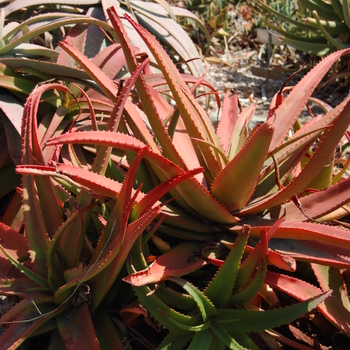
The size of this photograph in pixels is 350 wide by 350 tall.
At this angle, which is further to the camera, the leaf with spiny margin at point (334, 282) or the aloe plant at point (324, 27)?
the aloe plant at point (324, 27)

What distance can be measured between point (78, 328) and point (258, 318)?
1.20 feet

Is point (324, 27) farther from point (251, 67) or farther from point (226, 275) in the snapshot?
point (226, 275)

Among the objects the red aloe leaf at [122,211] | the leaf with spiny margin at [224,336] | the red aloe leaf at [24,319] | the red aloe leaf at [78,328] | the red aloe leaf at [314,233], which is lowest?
the leaf with spiny margin at [224,336]

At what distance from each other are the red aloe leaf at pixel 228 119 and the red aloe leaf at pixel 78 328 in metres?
0.57

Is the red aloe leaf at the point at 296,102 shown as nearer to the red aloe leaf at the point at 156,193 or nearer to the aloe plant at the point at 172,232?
the aloe plant at the point at 172,232

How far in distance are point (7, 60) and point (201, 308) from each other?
1.04 meters

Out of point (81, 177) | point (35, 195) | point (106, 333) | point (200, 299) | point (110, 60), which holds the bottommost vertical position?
point (106, 333)

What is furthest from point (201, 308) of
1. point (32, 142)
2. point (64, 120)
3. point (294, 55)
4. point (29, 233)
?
point (294, 55)

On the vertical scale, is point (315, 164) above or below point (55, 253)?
above

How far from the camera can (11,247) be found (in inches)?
40.8

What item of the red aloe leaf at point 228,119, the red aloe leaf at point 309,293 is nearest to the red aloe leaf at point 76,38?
the red aloe leaf at point 228,119

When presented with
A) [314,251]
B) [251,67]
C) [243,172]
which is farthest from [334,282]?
[251,67]

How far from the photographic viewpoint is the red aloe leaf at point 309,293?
93cm

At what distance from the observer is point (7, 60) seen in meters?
1.42
